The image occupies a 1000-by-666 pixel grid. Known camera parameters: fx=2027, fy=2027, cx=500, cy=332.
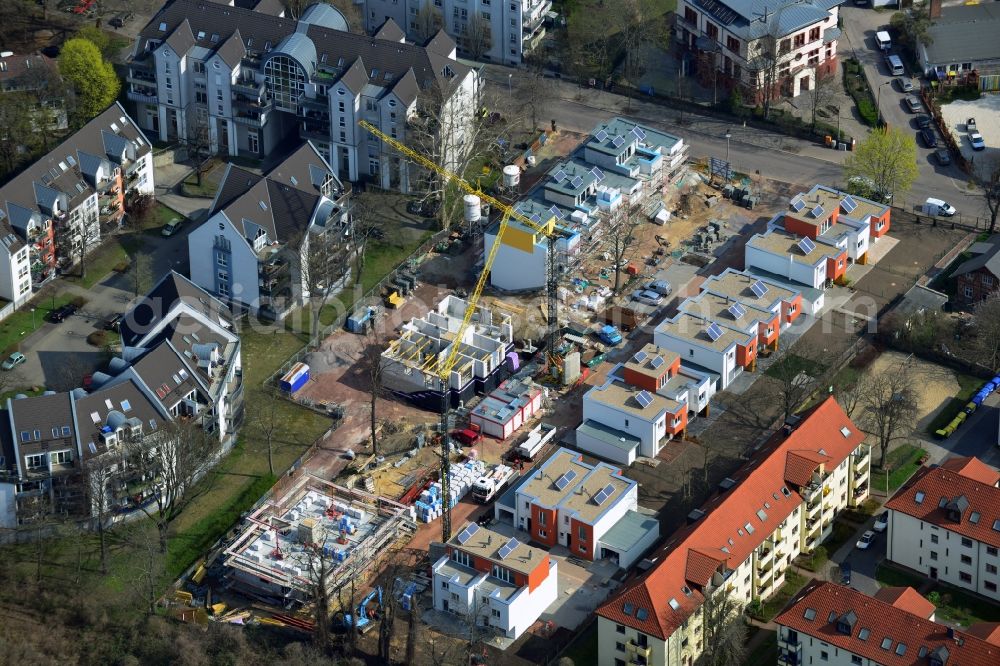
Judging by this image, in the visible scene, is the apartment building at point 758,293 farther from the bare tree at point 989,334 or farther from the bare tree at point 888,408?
the bare tree at point 989,334

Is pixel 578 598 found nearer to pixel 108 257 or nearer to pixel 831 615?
pixel 831 615

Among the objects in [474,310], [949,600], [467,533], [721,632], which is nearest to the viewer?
[721,632]

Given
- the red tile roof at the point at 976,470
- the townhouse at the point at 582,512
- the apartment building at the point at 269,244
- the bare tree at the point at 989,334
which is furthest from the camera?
the apartment building at the point at 269,244

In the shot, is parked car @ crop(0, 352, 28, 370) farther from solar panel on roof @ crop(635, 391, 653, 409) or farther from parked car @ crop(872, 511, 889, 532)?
parked car @ crop(872, 511, 889, 532)

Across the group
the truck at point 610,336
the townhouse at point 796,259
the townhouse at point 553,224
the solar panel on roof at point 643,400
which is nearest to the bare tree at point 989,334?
the townhouse at point 796,259

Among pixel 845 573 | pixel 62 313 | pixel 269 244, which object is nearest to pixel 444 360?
pixel 269 244

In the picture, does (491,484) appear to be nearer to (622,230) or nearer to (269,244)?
(269,244)

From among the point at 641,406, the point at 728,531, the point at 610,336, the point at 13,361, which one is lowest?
the point at 728,531
